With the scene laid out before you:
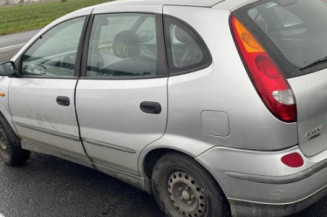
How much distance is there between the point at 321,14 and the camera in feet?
10.4

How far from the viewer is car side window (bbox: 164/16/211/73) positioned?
9.26 feet

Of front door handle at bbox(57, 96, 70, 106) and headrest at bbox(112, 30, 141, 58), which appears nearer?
headrest at bbox(112, 30, 141, 58)

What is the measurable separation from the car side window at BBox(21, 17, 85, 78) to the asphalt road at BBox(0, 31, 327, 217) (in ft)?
3.46

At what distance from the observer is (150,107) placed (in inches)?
118

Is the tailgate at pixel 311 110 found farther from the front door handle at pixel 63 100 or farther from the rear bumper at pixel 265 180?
the front door handle at pixel 63 100

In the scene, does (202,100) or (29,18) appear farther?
(29,18)

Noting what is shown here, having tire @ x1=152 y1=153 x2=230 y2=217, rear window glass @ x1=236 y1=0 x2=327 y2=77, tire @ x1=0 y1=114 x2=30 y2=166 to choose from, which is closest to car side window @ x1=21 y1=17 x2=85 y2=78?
tire @ x1=0 y1=114 x2=30 y2=166

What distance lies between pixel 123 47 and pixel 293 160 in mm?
1493

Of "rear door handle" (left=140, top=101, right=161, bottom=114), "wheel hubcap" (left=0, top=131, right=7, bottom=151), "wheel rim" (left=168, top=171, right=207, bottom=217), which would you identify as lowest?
"wheel hubcap" (left=0, top=131, right=7, bottom=151)

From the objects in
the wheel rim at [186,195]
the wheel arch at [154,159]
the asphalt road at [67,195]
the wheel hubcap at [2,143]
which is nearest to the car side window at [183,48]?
the wheel arch at [154,159]

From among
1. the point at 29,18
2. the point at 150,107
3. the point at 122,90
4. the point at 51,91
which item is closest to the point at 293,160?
the point at 150,107

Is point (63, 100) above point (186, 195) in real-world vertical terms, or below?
above

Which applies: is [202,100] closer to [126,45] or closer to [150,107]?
[150,107]

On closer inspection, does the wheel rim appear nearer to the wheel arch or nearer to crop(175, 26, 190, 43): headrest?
the wheel arch
